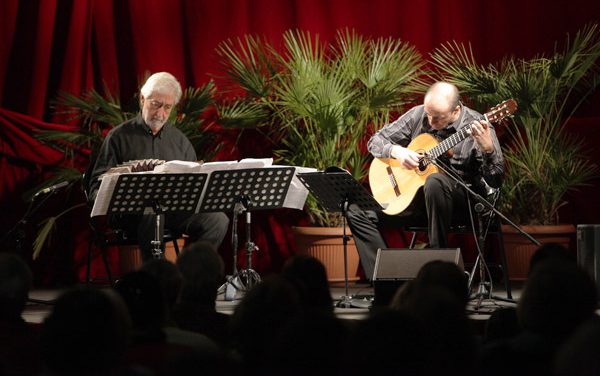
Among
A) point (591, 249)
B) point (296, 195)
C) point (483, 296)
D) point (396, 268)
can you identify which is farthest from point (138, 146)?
point (591, 249)

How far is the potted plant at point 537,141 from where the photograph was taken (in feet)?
23.9

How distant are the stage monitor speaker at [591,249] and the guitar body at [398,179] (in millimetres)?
1036

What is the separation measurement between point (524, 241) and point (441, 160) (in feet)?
4.32

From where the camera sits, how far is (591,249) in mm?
5980

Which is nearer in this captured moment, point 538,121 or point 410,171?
point 410,171

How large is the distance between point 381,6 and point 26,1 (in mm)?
3016

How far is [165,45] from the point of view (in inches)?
336

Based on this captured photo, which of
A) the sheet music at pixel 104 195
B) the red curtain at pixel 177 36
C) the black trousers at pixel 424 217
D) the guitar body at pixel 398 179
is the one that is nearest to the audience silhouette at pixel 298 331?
the sheet music at pixel 104 195

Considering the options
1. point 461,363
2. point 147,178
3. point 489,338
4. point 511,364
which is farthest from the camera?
point 147,178

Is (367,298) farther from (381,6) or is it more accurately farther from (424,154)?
(381,6)

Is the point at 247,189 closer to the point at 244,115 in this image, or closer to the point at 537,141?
the point at 244,115

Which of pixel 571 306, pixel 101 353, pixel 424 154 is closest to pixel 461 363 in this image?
pixel 571 306

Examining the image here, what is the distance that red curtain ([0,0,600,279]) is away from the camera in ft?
26.6

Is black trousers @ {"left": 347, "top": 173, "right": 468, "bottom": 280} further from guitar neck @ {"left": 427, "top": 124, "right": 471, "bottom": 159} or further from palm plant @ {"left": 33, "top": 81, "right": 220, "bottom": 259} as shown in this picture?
palm plant @ {"left": 33, "top": 81, "right": 220, "bottom": 259}
